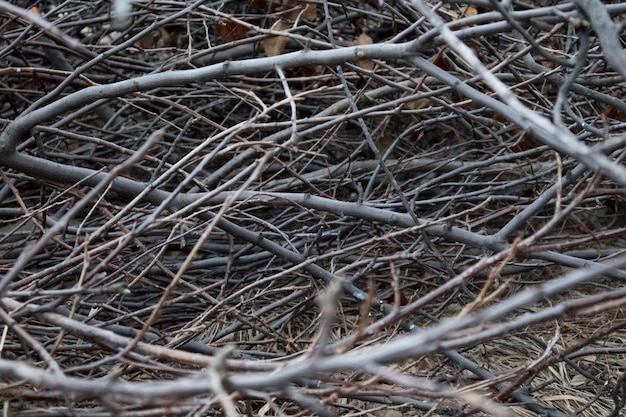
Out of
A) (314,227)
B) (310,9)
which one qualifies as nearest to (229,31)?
(310,9)

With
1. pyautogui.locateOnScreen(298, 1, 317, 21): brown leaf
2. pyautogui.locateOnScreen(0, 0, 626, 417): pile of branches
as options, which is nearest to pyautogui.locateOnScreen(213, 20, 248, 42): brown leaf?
pyautogui.locateOnScreen(0, 0, 626, 417): pile of branches

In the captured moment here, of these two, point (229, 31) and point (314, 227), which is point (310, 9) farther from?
point (314, 227)

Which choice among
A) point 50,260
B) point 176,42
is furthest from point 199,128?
point 50,260

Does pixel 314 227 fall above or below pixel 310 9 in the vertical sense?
below

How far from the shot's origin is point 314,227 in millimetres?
1804

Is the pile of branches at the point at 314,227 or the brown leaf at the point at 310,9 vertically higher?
the brown leaf at the point at 310,9

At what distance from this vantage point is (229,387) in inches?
28.6

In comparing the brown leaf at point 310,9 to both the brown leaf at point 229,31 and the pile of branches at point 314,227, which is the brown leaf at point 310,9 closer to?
the pile of branches at point 314,227

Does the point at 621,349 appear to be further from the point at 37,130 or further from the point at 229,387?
the point at 37,130

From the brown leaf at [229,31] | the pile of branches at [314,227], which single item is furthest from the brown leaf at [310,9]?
the brown leaf at [229,31]

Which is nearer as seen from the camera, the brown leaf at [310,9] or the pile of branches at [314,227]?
the pile of branches at [314,227]

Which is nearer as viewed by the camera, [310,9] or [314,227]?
[314,227]

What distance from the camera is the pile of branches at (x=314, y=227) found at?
0.90 meters

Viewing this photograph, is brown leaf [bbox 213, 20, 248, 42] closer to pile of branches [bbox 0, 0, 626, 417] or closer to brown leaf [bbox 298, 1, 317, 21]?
pile of branches [bbox 0, 0, 626, 417]
